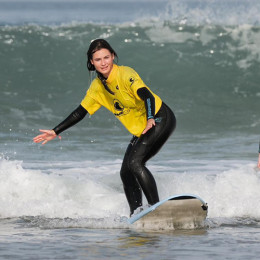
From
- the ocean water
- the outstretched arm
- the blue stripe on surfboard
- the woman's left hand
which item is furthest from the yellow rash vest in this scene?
the ocean water

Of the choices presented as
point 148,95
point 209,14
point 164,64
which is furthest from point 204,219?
point 209,14

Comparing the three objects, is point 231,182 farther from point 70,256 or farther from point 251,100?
point 251,100

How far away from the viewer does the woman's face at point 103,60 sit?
657cm

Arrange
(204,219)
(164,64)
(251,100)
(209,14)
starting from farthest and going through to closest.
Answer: (209,14), (164,64), (251,100), (204,219)

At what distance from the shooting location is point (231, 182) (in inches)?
344

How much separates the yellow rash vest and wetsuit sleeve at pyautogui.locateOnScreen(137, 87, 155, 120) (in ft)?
0.16

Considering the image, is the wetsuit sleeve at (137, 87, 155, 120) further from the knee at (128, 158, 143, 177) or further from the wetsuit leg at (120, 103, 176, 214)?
the knee at (128, 158, 143, 177)

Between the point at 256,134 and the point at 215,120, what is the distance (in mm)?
1612

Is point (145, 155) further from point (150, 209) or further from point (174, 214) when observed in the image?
point (174, 214)

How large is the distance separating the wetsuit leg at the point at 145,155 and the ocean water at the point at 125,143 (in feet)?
1.33

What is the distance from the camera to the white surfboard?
670 cm

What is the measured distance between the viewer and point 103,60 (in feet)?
21.6

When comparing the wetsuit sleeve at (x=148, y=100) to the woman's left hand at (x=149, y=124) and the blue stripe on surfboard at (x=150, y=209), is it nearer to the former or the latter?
the woman's left hand at (x=149, y=124)

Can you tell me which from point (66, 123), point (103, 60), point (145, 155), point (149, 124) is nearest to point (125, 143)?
point (66, 123)
